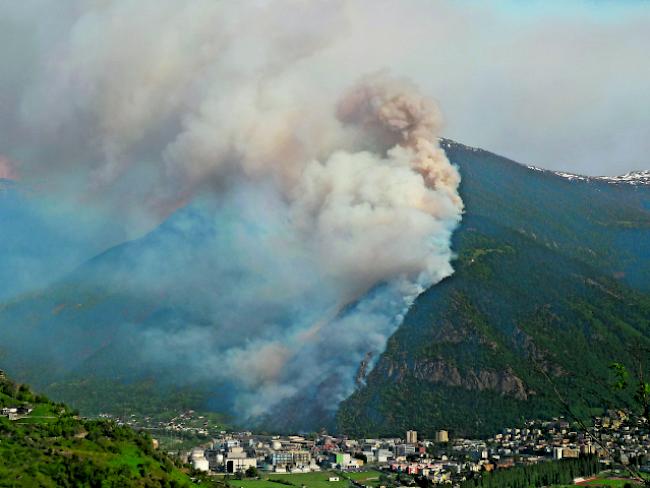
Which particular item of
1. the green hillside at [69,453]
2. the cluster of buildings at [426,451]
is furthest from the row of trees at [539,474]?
the green hillside at [69,453]

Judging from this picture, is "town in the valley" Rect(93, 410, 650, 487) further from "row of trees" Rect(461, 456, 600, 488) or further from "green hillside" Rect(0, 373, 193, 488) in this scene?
"green hillside" Rect(0, 373, 193, 488)

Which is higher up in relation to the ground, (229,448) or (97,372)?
(97,372)

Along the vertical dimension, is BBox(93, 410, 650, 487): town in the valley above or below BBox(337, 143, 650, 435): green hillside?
below

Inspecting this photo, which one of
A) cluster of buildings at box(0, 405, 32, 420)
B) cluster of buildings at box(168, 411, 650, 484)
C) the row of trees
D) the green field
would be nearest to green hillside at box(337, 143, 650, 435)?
cluster of buildings at box(168, 411, 650, 484)

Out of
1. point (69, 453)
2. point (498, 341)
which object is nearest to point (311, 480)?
point (69, 453)

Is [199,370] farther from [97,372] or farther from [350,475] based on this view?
[350,475]

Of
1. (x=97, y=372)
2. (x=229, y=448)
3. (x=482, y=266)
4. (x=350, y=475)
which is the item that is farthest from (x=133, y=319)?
(x=350, y=475)

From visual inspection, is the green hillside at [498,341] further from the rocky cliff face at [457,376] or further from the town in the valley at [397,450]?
the town in the valley at [397,450]
